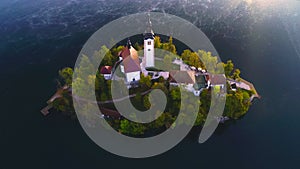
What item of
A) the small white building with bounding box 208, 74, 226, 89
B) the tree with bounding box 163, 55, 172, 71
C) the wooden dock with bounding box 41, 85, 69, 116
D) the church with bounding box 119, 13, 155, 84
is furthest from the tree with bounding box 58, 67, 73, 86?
the small white building with bounding box 208, 74, 226, 89

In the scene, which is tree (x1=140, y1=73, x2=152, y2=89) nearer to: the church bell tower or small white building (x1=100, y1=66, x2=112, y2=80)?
the church bell tower

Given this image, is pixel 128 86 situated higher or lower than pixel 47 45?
lower

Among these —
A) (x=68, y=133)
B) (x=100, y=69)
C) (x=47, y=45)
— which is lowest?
(x=68, y=133)

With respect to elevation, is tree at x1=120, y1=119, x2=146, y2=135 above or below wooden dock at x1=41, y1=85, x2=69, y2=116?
below

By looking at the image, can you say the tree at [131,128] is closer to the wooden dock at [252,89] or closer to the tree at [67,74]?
the tree at [67,74]

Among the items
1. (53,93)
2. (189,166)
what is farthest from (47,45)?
(189,166)

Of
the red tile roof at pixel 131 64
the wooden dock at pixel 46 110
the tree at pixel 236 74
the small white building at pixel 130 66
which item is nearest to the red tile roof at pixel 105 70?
the small white building at pixel 130 66

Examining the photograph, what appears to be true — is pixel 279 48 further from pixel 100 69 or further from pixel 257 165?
pixel 100 69
